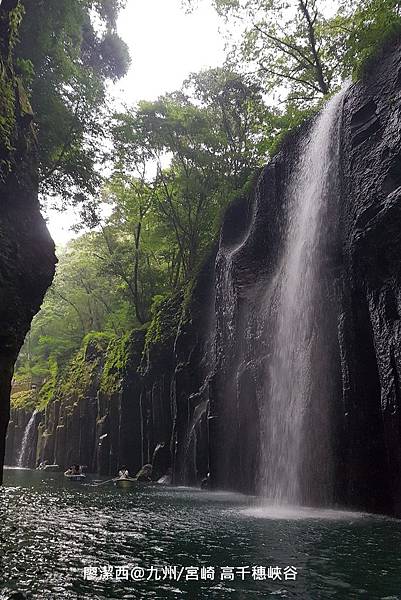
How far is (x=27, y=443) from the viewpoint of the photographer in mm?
39938

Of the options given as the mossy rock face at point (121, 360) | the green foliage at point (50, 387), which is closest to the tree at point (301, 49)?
the mossy rock face at point (121, 360)

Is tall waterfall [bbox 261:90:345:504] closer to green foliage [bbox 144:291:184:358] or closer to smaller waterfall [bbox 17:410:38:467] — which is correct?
green foliage [bbox 144:291:184:358]

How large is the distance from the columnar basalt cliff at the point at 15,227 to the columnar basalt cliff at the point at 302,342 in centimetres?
720

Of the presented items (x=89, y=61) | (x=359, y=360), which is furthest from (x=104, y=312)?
(x=359, y=360)

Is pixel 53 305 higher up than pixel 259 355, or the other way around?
pixel 53 305

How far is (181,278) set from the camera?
31.8m

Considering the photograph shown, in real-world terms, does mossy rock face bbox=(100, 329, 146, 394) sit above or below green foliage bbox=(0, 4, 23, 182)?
below

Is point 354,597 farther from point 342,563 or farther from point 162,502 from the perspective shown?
point 162,502

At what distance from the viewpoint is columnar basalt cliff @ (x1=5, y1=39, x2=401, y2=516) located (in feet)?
32.9

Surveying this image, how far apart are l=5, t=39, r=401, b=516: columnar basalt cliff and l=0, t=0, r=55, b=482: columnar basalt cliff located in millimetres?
7196

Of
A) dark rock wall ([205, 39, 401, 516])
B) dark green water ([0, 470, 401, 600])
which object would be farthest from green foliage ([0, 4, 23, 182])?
dark rock wall ([205, 39, 401, 516])

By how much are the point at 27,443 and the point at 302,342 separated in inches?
1332

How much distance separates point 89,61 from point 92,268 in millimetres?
17982

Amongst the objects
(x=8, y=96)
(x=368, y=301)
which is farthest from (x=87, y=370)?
(x=368, y=301)
